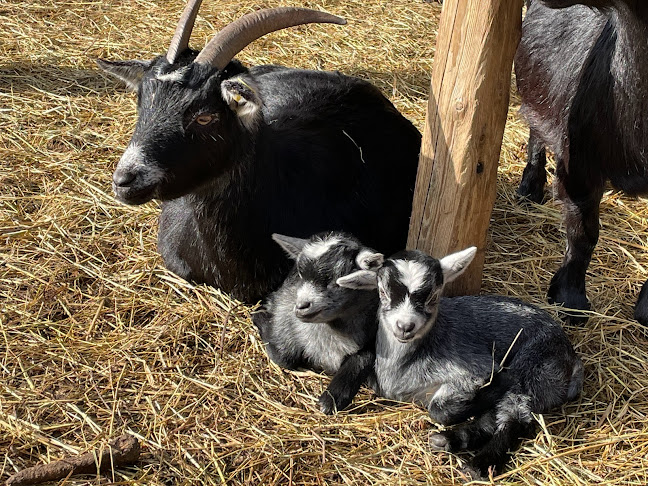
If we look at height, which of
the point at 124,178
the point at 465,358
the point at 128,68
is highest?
the point at 128,68

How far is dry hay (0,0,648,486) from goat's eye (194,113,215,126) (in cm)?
106

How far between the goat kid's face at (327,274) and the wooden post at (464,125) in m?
0.51

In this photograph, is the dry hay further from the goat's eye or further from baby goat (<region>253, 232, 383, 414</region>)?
the goat's eye

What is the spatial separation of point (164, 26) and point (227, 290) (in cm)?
401

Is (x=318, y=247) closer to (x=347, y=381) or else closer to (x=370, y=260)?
(x=370, y=260)

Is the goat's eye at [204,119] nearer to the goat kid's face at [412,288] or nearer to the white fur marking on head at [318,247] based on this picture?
the white fur marking on head at [318,247]

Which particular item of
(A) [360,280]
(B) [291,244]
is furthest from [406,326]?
(B) [291,244]

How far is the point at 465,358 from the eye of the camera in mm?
3836

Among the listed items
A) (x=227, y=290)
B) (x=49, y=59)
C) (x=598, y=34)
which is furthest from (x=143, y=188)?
(x=49, y=59)

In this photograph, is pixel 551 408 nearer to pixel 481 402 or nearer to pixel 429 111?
pixel 481 402

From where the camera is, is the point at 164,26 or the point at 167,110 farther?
the point at 164,26

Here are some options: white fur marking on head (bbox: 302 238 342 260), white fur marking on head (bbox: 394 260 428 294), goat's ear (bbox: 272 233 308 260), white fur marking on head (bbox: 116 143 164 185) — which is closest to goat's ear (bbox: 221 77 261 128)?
white fur marking on head (bbox: 116 143 164 185)

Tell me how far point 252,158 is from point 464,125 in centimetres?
117

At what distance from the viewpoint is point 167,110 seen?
3.99 m
